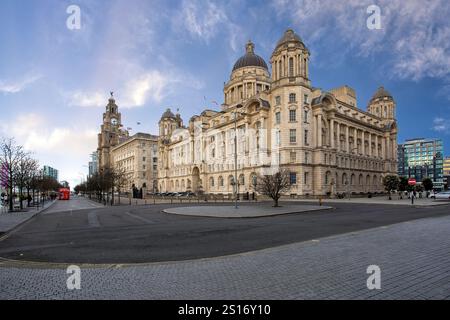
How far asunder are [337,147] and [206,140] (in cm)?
3847

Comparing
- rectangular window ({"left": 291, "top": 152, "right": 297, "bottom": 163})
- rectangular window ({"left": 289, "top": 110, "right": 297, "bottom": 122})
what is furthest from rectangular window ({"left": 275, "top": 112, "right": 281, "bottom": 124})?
rectangular window ({"left": 291, "top": 152, "right": 297, "bottom": 163})

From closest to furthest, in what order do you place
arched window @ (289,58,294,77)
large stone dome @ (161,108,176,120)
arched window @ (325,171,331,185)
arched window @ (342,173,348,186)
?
arched window @ (289,58,294,77) → arched window @ (325,171,331,185) → arched window @ (342,173,348,186) → large stone dome @ (161,108,176,120)

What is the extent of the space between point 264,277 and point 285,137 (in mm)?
55001

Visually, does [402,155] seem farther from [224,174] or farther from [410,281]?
[410,281]

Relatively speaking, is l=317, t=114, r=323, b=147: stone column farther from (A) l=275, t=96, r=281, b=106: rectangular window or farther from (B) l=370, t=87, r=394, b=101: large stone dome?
(B) l=370, t=87, r=394, b=101: large stone dome

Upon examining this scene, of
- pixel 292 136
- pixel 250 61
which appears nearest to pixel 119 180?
pixel 292 136

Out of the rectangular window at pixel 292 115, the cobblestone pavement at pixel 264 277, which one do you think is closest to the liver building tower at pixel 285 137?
the rectangular window at pixel 292 115

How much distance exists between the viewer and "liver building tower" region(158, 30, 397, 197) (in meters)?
59.5

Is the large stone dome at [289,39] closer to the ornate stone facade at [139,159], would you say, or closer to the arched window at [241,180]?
the arched window at [241,180]

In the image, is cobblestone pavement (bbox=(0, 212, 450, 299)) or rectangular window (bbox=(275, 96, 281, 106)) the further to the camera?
rectangular window (bbox=(275, 96, 281, 106))

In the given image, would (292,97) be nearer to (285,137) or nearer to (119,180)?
(285,137)

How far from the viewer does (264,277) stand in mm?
6379

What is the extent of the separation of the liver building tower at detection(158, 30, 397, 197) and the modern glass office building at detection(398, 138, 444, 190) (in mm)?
89871
